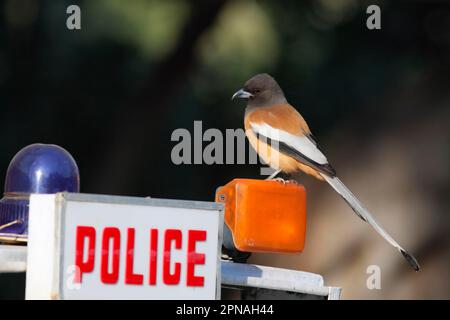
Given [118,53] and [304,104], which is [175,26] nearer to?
[118,53]

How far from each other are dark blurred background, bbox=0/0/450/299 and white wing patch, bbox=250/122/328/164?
355 cm

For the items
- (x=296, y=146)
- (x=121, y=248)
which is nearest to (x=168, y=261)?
(x=121, y=248)

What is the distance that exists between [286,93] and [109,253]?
7.93 m

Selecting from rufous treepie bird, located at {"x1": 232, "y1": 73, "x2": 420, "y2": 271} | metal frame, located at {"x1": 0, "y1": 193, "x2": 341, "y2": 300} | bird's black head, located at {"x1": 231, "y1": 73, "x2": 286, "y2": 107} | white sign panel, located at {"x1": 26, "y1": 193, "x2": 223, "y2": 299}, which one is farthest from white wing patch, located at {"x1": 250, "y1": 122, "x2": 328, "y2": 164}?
white sign panel, located at {"x1": 26, "y1": 193, "x2": 223, "y2": 299}

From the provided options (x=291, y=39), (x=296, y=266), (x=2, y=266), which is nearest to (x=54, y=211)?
(x=2, y=266)

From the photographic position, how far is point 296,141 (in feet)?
25.3

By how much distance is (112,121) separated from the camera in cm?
1204

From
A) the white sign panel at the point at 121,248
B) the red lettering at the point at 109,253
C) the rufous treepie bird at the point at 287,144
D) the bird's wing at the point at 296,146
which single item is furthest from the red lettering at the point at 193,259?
the bird's wing at the point at 296,146

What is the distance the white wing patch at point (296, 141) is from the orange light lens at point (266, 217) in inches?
111

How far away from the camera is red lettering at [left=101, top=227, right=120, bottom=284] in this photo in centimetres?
424

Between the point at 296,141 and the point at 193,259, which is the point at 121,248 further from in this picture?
the point at 296,141

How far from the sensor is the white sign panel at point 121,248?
418cm

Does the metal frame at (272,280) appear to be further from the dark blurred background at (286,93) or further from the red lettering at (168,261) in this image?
the dark blurred background at (286,93)

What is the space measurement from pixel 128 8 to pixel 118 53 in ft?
2.08
